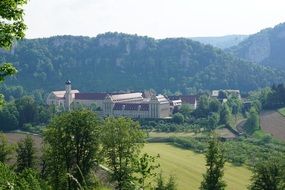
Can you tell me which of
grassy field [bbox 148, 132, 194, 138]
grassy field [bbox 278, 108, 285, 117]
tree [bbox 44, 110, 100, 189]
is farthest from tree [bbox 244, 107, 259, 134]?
tree [bbox 44, 110, 100, 189]

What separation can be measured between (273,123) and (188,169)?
168 feet

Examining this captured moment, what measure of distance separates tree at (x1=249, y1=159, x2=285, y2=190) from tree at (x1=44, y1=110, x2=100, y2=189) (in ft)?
49.9

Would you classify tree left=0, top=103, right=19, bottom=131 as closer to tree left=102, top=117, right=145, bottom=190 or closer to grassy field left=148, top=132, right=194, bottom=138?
grassy field left=148, top=132, right=194, bottom=138

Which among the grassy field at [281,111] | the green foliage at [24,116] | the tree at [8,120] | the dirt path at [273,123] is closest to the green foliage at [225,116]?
the dirt path at [273,123]

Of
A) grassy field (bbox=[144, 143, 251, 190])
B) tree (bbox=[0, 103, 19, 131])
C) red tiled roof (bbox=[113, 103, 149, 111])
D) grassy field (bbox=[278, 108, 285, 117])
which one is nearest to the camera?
grassy field (bbox=[144, 143, 251, 190])

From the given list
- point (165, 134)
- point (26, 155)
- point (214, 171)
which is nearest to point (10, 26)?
point (214, 171)

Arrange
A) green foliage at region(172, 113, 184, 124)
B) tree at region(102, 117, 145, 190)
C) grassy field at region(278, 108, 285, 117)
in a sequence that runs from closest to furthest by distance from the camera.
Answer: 1. tree at region(102, 117, 145, 190)
2. grassy field at region(278, 108, 285, 117)
3. green foliage at region(172, 113, 184, 124)

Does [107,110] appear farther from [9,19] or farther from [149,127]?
[9,19]

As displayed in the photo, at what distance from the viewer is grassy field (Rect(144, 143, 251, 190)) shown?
234 ft

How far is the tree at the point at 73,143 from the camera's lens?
43.2 metres

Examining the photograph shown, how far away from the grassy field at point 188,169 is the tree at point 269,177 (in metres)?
20.9

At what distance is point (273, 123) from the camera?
409ft

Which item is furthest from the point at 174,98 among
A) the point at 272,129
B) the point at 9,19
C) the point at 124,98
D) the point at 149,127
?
the point at 9,19

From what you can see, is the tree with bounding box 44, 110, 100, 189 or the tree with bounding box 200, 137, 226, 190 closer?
the tree with bounding box 44, 110, 100, 189
